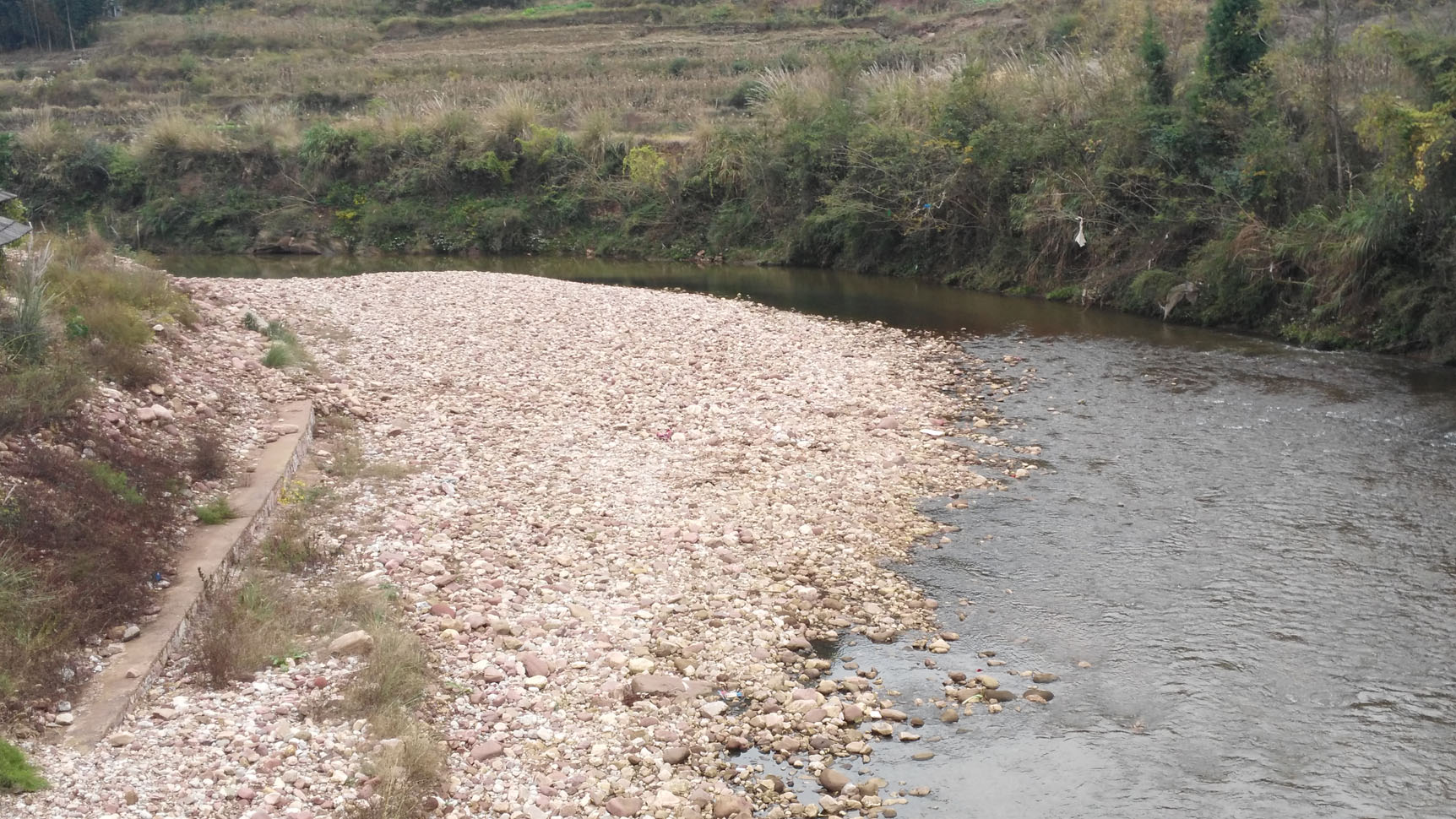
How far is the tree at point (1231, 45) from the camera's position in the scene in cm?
1873

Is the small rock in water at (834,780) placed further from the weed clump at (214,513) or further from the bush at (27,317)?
the bush at (27,317)

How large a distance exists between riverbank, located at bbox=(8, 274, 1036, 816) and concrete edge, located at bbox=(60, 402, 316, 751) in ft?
0.70

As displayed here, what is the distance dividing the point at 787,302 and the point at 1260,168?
9217 mm

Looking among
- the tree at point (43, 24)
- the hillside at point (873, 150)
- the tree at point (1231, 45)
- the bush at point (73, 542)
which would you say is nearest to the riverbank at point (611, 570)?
the bush at point (73, 542)

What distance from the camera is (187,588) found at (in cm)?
777

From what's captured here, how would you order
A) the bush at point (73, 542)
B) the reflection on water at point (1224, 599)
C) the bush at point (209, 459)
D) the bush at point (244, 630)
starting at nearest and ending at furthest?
the bush at point (73, 542) < the reflection on water at point (1224, 599) < the bush at point (244, 630) < the bush at point (209, 459)

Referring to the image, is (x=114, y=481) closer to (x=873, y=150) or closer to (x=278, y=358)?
(x=278, y=358)

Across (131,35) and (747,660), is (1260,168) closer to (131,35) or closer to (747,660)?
(747,660)

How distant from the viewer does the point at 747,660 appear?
8.10 m

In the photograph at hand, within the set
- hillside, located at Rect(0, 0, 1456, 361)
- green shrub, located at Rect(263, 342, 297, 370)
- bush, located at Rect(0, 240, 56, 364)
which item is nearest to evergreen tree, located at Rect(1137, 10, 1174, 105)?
hillside, located at Rect(0, 0, 1456, 361)

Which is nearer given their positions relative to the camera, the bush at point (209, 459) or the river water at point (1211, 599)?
the river water at point (1211, 599)

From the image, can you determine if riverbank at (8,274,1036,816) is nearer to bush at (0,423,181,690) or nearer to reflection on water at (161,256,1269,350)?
bush at (0,423,181,690)

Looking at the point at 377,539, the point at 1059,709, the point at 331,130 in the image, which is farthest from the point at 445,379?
the point at 331,130

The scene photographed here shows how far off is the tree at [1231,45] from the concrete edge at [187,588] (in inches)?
633
